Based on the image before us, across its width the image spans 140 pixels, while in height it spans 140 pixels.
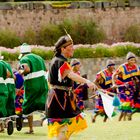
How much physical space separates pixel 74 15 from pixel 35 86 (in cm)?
2448

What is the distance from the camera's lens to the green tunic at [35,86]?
15.8 meters

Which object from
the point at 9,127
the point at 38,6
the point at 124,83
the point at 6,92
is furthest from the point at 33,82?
the point at 38,6

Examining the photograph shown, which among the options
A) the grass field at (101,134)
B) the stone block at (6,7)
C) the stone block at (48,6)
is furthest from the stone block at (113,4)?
the grass field at (101,134)

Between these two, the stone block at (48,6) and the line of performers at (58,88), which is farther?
the stone block at (48,6)

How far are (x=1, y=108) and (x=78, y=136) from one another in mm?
1714

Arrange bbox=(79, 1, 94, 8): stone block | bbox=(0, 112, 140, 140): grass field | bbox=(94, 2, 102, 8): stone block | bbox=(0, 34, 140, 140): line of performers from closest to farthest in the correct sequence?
bbox=(0, 34, 140, 140): line of performers → bbox=(0, 112, 140, 140): grass field → bbox=(79, 1, 94, 8): stone block → bbox=(94, 2, 102, 8): stone block

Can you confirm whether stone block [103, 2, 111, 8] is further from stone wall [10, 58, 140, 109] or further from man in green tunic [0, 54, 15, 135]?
man in green tunic [0, 54, 15, 135]

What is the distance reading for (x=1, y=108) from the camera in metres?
15.8

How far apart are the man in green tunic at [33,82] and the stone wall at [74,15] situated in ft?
74.8

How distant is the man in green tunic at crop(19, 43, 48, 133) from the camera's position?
15789mm

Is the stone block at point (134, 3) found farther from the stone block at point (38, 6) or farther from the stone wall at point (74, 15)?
the stone block at point (38, 6)

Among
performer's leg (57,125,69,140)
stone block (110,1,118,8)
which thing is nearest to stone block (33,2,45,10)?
stone block (110,1,118,8)

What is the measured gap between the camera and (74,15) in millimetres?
40344

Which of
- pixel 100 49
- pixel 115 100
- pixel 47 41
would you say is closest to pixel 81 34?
pixel 47 41
